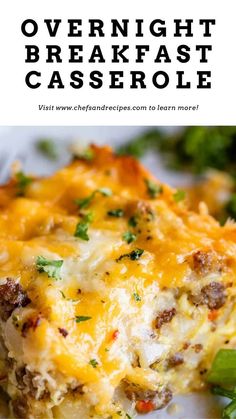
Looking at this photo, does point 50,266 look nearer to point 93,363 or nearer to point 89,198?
point 93,363

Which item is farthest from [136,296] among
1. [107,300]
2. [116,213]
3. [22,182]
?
[22,182]

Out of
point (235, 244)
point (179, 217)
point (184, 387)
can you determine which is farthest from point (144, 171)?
point (184, 387)

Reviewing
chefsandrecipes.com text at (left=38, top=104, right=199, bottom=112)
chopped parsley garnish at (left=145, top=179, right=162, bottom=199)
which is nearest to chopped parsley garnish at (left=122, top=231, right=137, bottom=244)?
chopped parsley garnish at (left=145, top=179, right=162, bottom=199)

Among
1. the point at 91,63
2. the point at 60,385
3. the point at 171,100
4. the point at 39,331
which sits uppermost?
the point at 91,63

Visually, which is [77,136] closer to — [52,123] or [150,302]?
[52,123]

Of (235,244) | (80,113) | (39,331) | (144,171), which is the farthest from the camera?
(80,113)

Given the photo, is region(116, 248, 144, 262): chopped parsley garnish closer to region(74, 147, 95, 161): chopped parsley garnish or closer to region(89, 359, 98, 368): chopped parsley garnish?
region(89, 359, 98, 368): chopped parsley garnish
